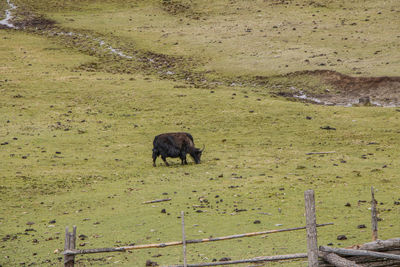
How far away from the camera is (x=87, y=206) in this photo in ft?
58.4

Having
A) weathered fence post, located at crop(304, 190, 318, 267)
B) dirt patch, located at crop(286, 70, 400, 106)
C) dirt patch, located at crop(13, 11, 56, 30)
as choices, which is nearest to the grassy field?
dirt patch, located at crop(286, 70, 400, 106)

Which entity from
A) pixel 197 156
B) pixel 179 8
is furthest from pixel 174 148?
pixel 179 8

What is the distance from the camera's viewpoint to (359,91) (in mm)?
33844

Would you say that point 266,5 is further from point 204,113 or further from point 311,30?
point 204,113

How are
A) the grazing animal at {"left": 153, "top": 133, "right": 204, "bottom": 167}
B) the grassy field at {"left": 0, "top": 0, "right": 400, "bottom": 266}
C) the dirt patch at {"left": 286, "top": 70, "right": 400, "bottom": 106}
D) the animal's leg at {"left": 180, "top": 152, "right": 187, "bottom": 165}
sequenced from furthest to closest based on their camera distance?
the dirt patch at {"left": 286, "top": 70, "right": 400, "bottom": 106} → the animal's leg at {"left": 180, "top": 152, "right": 187, "bottom": 165} → the grazing animal at {"left": 153, "top": 133, "right": 204, "bottom": 167} → the grassy field at {"left": 0, "top": 0, "right": 400, "bottom": 266}

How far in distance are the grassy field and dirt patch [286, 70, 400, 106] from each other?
1.03 metres

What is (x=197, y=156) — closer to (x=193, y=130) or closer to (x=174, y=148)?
(x=174, y=148)

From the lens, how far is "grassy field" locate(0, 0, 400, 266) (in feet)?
49.4

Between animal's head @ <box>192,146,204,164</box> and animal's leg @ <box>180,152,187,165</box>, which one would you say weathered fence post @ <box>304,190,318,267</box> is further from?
animal's leg @ <box>180,152,187,165</box>

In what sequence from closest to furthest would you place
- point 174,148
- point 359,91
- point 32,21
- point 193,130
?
point 174,148 < point 193,130 < point 359,91 < point 32,21

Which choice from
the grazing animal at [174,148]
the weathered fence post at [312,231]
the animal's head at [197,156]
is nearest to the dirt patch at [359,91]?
the animal's head at [197,156]

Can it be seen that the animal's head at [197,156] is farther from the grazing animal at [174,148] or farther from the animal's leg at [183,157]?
the animal's leg at [183,157]

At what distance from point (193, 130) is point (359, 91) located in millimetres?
10914

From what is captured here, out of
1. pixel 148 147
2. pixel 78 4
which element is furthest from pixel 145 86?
pixel 78 4
